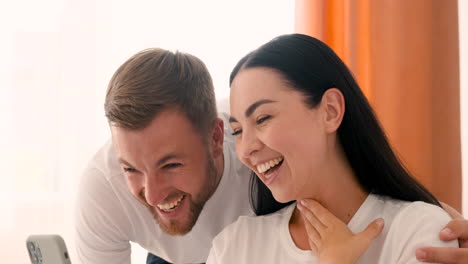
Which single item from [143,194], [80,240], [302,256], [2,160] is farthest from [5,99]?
[302,256]

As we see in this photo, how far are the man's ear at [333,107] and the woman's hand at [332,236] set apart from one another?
0.18 m

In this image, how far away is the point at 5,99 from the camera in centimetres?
278

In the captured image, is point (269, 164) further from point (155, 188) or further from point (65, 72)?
point (65, 72)

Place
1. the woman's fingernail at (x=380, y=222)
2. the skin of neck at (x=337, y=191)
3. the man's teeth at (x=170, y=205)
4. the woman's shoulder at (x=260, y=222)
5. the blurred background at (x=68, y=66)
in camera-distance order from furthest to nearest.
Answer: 1. the blurred background at (x=68, y=66)
2. the man's teeth at (x=170, y=205)
3. the woman's shoulder at (x=260, y=222)
4. the skin of neck at (x=337, y=191)
5. the woman's fingernail at (x=380, y=222)

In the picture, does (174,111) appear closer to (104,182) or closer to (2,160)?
(104,182)

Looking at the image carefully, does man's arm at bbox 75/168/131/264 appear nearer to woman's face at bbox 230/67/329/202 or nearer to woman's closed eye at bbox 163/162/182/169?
woman's closed eye at bbox 163/162/182/169

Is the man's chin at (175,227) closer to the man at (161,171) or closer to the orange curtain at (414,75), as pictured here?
the man at (161,171)

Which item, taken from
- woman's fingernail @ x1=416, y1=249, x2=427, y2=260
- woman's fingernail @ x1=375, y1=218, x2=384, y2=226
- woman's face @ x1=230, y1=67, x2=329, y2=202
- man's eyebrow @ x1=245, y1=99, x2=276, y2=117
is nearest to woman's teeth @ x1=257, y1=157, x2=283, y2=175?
woman's face @ x1=230, y1=67, x2=329, y2=202

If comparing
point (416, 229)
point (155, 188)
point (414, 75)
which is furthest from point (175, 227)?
point (414, 75)

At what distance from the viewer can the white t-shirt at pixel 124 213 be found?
1.83 meters

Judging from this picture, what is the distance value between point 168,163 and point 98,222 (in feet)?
1.52

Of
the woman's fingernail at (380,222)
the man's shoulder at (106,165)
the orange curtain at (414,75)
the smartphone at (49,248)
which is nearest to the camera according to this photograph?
the smartphone at (49,248)

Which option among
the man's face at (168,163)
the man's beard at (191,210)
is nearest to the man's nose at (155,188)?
the man's face at (168,163)

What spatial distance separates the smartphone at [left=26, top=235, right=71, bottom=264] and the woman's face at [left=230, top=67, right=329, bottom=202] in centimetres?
49
